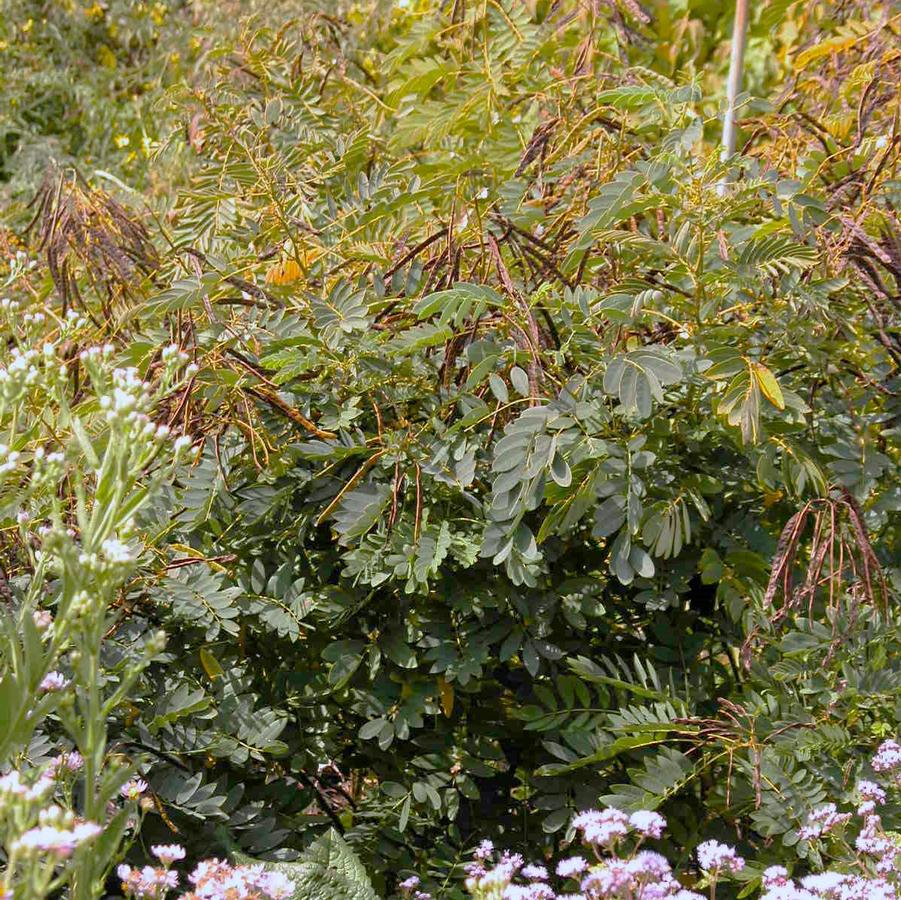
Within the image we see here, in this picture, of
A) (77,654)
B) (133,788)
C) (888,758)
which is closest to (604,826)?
(888,758)

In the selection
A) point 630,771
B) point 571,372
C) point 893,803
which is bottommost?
point 893,803

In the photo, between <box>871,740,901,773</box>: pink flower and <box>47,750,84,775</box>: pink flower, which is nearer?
<box>47,750,84,775</box>: pink flower

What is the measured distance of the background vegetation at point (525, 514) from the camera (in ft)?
5.91

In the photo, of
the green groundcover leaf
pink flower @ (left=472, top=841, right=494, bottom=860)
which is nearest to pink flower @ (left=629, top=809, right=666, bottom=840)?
pink flower @ (left=472, top=841, right=494, bottom=860)

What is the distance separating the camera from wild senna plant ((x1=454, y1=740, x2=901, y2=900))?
149cm

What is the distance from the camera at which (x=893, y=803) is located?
1.82 metres

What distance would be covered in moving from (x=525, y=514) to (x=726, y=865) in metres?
0.60

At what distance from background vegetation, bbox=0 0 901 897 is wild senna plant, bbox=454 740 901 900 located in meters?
0.07

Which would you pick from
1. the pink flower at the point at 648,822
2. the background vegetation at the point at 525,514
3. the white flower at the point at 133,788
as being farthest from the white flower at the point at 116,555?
the pink flower at the point at 648,822

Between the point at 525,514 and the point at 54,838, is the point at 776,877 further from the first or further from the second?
the point at 54,838

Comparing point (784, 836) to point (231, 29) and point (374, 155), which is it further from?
point (231, 29)

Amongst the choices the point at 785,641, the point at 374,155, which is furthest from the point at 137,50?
the point at 785,641

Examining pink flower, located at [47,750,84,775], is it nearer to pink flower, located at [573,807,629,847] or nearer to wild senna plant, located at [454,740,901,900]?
wild senna plant, located at [454,740,901,900]

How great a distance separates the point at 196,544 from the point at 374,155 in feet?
3.53
